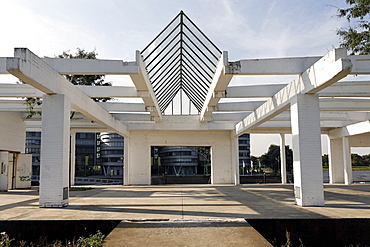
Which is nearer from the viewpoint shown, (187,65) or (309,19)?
(309,19)

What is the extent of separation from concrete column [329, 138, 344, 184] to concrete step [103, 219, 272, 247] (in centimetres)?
1917

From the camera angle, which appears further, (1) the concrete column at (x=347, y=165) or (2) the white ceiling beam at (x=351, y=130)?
(1) the concrete column at (x=347, y=165)

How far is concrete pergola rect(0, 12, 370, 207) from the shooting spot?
9281mm

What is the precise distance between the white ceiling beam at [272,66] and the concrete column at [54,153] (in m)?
5.31

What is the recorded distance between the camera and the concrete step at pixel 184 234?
5.01 m

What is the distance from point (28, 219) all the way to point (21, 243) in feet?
2.77

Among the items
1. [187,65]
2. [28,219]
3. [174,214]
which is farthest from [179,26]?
[28,219]

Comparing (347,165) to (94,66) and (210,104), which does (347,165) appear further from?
(94,66)

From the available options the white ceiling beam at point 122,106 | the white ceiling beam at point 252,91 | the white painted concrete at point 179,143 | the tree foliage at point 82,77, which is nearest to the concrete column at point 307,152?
the white ceiling beam at point 252,91

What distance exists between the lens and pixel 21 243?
6.62 metres

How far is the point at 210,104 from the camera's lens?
15.8 metres

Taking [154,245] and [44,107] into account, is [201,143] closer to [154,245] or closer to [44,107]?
[44,107]

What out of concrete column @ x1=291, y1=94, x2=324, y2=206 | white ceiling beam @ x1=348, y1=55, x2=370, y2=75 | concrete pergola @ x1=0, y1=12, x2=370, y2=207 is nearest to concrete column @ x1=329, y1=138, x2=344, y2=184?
concrete pergola @ x1=0, y1=12, x2=370, y2=207

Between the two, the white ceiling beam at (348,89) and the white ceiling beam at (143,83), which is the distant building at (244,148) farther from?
the white ceiling beam at (348,89)
